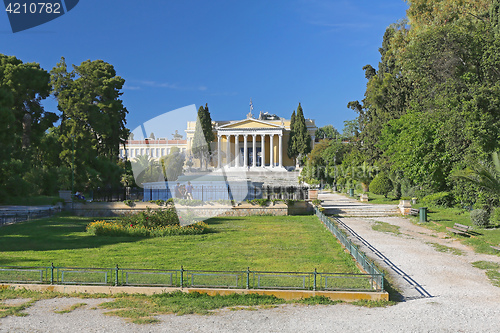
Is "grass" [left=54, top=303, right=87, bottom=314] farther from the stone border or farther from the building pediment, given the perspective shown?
the building pediment

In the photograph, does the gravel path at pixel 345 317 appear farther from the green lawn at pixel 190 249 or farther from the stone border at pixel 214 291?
the green lawn at pixel 190 249

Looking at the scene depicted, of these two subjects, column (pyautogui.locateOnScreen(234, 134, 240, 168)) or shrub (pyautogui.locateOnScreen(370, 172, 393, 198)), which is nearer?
shrub (pyautogui.locateOnScreen(370, 172, 393, 198))

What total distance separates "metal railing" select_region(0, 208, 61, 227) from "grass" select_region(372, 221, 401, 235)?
17896 millimetres

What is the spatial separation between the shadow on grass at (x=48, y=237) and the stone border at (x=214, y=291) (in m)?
3.70

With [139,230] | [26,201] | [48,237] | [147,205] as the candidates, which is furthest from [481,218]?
[26,201]

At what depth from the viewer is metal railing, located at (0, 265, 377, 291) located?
31.0 feet

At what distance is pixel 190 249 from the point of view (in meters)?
14.6

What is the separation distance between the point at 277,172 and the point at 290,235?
5200cm

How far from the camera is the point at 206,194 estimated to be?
29.8m

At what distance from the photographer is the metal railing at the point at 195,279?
9453mm

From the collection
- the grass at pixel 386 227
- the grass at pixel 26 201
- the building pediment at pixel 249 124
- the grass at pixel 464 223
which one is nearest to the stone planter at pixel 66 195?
the grass at pixel 26 201

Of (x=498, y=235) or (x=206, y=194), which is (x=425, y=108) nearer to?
(x=498, y=235)

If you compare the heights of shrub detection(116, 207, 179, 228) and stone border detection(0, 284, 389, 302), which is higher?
shrub detection(116, 207, 179, 228)

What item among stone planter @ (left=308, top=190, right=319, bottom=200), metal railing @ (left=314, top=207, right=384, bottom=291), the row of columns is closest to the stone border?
metal railing @ (left=314, top=207, right=384, bottom=291)
